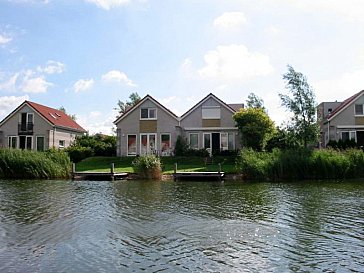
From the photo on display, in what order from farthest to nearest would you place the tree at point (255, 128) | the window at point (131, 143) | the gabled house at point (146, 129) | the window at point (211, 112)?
the window at point (131, 143), the gabled house at point (146, 129), the window at point (211, 112), the tree at point (255, 128)

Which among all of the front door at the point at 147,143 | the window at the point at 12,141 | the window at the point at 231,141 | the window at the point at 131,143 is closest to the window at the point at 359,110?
the window at the point at 231,141

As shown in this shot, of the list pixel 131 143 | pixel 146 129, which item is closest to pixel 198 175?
pixel 146 129

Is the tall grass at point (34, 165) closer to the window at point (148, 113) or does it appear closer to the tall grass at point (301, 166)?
the window at point (148, 113)

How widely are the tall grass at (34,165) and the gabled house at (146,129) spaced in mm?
11150

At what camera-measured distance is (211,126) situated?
128 ft

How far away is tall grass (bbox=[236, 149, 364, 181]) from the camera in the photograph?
84.1 ft

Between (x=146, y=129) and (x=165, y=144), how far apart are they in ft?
7.72

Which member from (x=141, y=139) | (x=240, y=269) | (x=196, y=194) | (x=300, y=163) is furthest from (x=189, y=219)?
(x=141, y=139)

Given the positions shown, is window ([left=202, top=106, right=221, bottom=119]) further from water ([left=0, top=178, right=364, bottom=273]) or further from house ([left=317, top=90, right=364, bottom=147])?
water ([left=0, top=178, right=364, bottom=273])

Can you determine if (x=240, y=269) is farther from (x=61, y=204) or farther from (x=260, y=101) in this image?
(x=260, y=101)

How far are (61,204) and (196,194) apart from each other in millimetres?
6228

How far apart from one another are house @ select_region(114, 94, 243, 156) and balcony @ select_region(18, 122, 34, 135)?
9.83 meters

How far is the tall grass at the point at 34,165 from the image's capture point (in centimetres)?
2806

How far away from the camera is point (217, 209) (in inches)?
579
